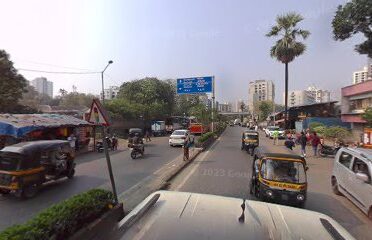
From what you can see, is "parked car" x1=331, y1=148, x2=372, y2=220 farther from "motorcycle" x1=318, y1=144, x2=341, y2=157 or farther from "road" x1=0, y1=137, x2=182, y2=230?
"motorcycle" x1=318, y1=144, x2=341, y2=157

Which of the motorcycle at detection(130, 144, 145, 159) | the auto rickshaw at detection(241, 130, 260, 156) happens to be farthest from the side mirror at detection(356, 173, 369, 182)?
the auto rickshaw at detection(241, 130, 260, 156)

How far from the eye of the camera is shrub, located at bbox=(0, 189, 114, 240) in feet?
18.6

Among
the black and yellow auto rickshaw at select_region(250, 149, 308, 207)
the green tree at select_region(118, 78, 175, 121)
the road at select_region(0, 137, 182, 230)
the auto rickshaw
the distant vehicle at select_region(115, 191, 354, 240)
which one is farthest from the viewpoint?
the green tree at select_region(118, 78, 175, 121)

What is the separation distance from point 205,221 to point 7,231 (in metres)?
3.85

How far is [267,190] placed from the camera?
11344 millimetres

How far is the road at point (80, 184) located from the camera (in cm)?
1145

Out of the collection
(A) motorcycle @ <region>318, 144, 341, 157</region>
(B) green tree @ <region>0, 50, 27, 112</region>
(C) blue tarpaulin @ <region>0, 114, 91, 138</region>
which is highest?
(B) green tree @ <region>0, 50, 27, 112</region>

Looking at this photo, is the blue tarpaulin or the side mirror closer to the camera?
the side mirror

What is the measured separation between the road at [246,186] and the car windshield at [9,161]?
18.0 feet

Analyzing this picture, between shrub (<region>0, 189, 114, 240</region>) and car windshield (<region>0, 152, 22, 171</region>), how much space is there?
229 inches

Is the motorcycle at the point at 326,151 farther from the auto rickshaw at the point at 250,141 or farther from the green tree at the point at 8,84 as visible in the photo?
the green tree at the point at 8,84

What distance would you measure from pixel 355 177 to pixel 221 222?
10.3 m

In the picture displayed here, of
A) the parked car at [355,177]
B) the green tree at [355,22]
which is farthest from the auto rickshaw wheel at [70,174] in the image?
the green tree at [355,22]

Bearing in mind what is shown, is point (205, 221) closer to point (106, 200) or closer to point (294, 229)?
point (294, 229)
